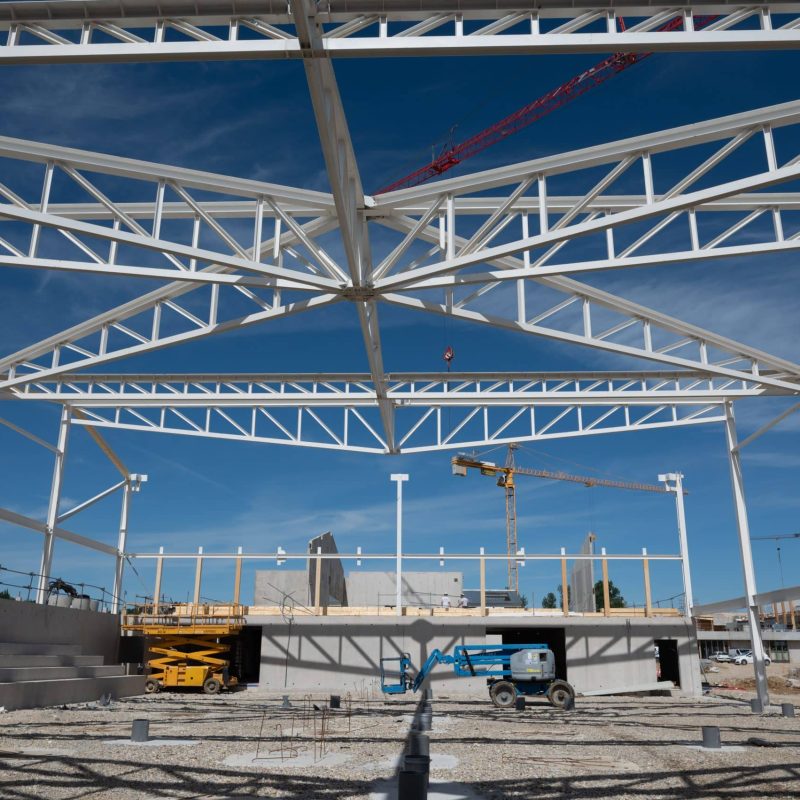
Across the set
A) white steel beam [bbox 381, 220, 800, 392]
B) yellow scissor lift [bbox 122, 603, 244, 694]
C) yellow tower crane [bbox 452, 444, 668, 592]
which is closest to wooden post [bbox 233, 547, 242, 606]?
yellow scissor lift [bbox 122, 603, 244, 694]

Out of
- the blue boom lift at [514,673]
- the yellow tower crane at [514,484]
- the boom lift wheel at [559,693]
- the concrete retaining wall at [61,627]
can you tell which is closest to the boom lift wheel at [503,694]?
the blue boom lift at [514,673]

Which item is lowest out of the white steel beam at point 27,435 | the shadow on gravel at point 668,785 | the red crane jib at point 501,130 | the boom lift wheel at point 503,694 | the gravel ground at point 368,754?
the shadow on gravel at point 668,785

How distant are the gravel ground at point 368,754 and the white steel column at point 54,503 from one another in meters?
6.32

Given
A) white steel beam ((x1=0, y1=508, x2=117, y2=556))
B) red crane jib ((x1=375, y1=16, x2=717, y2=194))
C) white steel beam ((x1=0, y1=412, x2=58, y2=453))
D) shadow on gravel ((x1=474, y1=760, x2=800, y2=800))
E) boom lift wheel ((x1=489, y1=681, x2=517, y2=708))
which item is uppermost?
red crane jib ((x1=375, y1=16, x2=717, y2=194))

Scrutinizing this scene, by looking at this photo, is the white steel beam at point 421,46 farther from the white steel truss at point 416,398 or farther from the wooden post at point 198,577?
the wooden post at point 198,577

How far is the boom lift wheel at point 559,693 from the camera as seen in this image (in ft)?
69.8

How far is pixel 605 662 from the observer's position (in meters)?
27.0

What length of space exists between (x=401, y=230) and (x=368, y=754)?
9.15m

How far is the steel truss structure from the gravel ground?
24.4ft

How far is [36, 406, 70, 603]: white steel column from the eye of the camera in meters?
24.5

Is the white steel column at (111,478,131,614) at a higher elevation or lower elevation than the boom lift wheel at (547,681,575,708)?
higher

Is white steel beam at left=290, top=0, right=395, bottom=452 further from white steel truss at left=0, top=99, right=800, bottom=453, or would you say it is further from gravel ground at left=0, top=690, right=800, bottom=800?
gravel ground at left=0, top=690, right=800, bottom=800

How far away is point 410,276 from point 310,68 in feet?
16.4

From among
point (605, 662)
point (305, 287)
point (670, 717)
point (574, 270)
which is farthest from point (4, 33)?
point (605, 662)
